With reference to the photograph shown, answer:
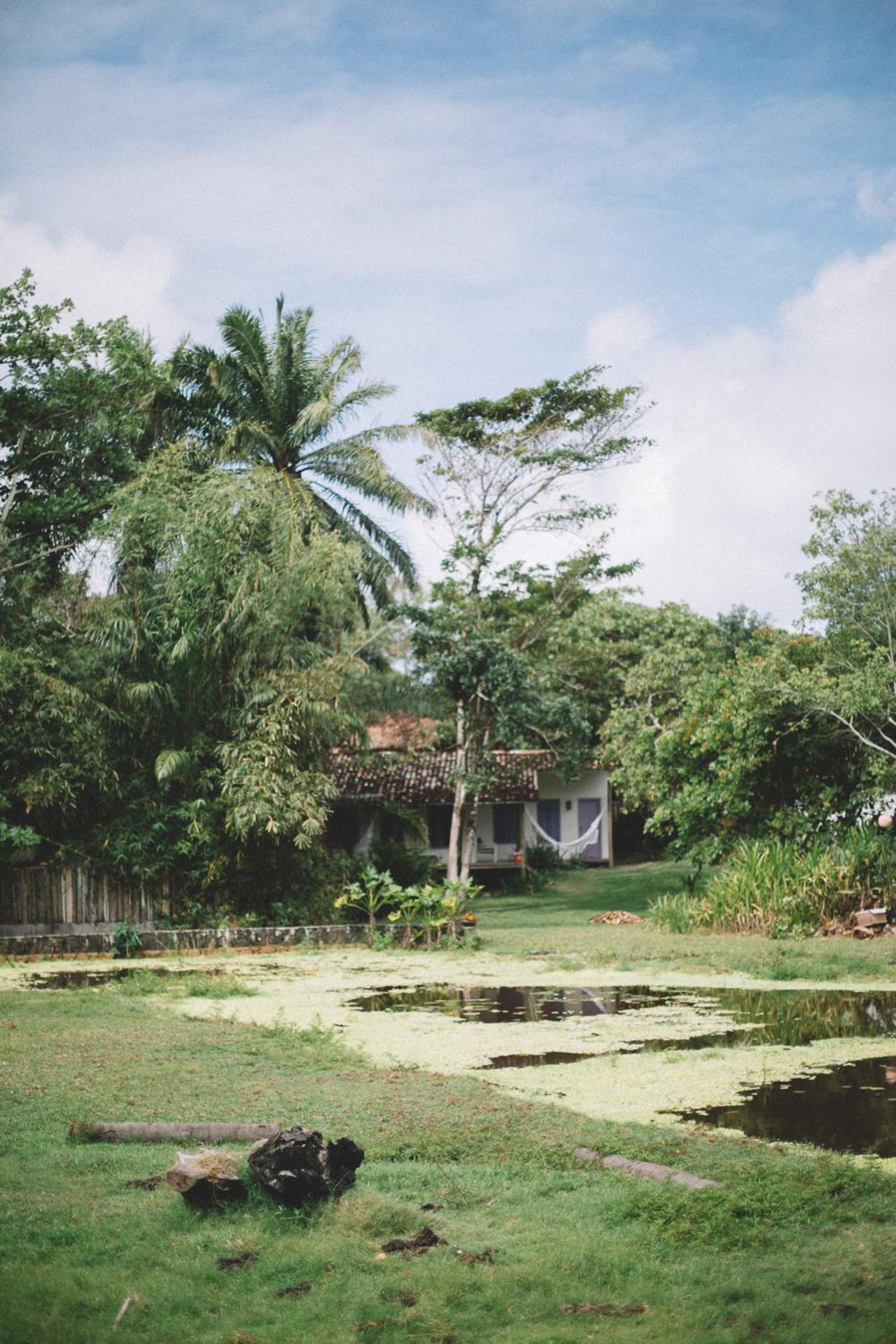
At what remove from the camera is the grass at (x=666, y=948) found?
13.1m

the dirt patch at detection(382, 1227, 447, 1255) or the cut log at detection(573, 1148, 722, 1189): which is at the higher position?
the dirt patch at detection(382, 1227, 447, 1255)

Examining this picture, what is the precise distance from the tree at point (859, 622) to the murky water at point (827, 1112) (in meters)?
10.1

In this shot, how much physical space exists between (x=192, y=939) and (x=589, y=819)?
74.2ft

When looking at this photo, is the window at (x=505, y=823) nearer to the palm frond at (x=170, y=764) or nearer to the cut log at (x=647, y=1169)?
the palm frond at (x=170, y=764)

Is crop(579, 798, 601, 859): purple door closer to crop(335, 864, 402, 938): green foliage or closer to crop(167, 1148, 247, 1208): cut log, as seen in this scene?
crop(335, 864, 402, 938): green foliage

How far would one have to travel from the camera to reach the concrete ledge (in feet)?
56.0

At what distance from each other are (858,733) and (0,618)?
13147 millimetres

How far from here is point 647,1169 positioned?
539 cm

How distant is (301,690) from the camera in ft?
62.2

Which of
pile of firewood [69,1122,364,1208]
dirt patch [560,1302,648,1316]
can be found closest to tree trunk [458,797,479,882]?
pile of firewood [69,1122,364,1208]

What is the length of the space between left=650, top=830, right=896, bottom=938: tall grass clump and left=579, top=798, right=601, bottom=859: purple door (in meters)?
19.6

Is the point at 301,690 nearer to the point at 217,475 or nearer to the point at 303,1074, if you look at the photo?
the point at 217,475

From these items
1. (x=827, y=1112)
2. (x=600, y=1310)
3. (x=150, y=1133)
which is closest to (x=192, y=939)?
(x=150, y=1133)

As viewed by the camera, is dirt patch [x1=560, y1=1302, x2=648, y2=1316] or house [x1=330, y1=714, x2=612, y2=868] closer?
dirt patch [x1=560, y1=1302, x2=648, y2=1316]
